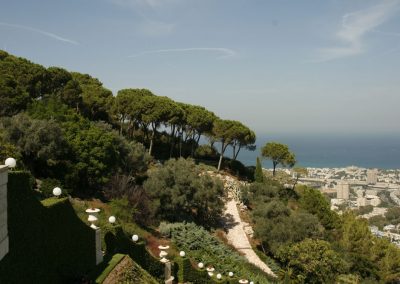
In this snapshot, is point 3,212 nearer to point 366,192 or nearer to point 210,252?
point 210,252

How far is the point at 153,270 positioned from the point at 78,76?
33615mm

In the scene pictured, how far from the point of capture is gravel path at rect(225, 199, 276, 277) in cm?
2047

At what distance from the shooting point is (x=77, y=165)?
19.1 m

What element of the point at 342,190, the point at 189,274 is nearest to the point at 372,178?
the point at 342,190

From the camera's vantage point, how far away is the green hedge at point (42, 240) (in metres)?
6.71

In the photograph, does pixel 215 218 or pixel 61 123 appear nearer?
pixel 61 123

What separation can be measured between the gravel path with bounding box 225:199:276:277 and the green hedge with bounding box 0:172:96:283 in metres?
12.8

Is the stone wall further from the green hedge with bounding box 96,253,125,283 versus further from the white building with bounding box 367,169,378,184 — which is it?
the white building with bounding box 367,169,378,184

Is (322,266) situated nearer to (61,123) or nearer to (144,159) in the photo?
(144,159)

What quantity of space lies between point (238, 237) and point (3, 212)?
18290 mm

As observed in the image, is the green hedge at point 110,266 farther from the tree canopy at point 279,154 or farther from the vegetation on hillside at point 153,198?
the tree canopy at point 279,154

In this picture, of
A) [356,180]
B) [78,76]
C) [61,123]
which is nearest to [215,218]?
[61,123]

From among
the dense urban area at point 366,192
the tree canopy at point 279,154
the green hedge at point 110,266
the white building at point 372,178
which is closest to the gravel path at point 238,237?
the tree canopy at point 279,154

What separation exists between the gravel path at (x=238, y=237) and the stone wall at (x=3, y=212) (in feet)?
51.1
